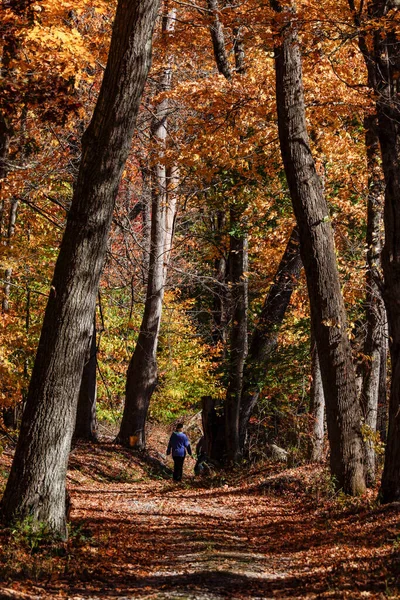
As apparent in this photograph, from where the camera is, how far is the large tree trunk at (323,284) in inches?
448

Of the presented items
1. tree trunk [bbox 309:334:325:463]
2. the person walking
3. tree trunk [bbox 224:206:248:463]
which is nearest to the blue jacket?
the person walking

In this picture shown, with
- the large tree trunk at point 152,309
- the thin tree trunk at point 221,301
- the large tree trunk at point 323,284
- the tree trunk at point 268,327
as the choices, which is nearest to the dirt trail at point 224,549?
the large tree trunk at point 323,284

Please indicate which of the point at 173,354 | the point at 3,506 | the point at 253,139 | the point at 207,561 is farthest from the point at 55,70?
the point at 173,354

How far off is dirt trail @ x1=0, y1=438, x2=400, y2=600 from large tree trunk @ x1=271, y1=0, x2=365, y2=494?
1.16 metres

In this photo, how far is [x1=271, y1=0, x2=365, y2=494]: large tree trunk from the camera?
11.4 m

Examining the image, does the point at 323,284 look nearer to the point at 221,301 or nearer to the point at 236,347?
the point at 236,347

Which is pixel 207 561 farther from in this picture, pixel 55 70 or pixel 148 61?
pixel 55 70

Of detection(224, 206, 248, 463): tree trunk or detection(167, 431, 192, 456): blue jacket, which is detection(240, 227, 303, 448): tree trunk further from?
detection(167, 431, 192, 456): blue jacket

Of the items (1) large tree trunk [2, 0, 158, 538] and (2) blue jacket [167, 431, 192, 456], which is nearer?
(1) large tree trunk [2, 0, 158, 538]

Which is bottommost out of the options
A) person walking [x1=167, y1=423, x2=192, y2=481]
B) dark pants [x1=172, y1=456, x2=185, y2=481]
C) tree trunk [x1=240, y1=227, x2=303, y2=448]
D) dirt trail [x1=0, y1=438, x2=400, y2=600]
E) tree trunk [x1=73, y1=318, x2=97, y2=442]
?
dirt trail [x1=0, y1=438, x2=400, y2=600]

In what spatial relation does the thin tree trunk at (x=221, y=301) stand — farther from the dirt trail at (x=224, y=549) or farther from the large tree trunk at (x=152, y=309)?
the dirt trail at (x=224, y=549)

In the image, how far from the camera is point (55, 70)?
37.1 feet

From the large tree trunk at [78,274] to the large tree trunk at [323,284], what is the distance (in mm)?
4101

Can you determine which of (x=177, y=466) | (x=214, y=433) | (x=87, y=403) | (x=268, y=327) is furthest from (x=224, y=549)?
(x=214, y=433)
